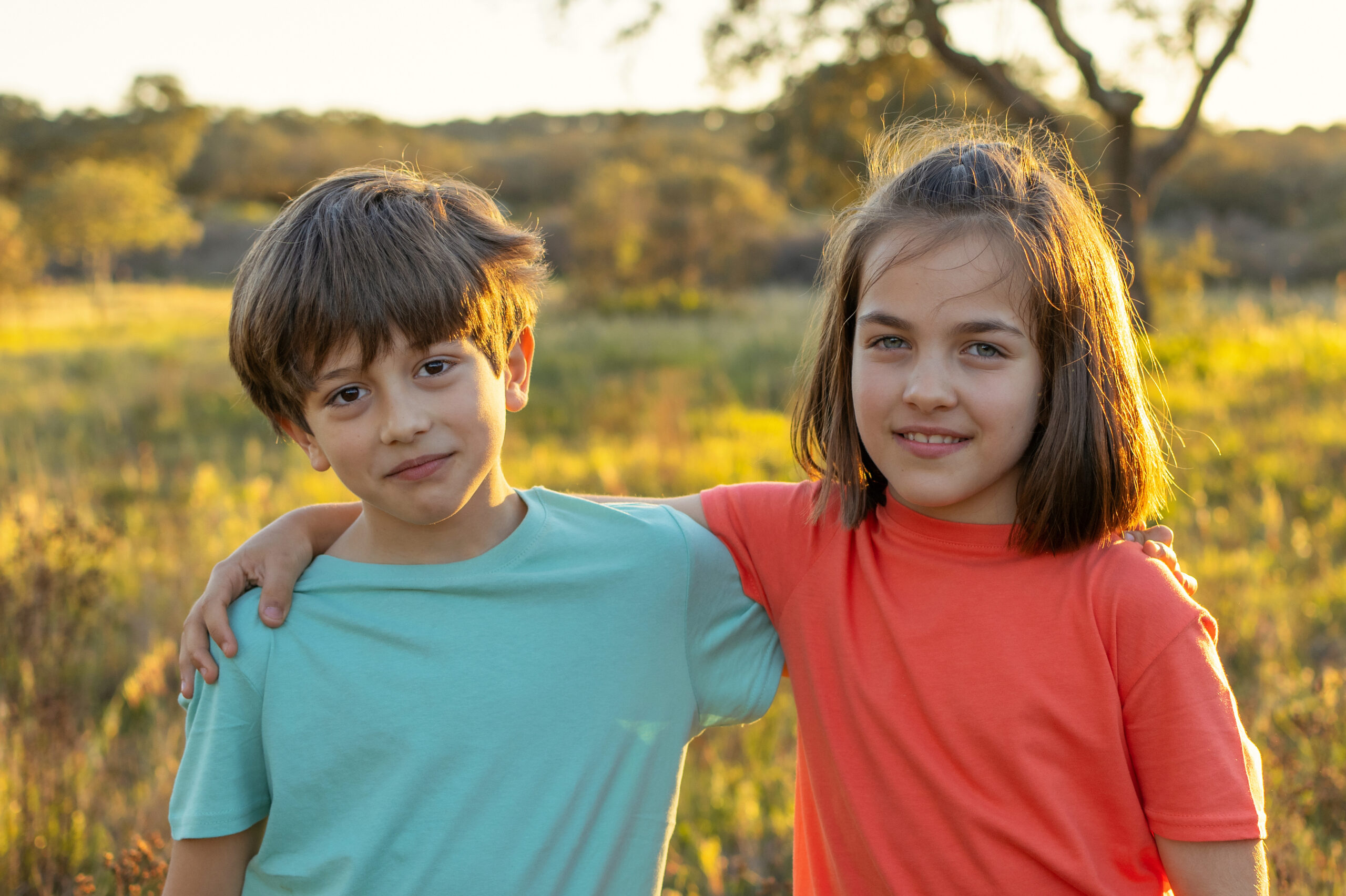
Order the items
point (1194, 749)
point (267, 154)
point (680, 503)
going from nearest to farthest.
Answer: point (1194, 749)
point (680, 503)
point (267, 154)

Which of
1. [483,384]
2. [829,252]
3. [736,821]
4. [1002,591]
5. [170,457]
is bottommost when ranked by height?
[736,821]

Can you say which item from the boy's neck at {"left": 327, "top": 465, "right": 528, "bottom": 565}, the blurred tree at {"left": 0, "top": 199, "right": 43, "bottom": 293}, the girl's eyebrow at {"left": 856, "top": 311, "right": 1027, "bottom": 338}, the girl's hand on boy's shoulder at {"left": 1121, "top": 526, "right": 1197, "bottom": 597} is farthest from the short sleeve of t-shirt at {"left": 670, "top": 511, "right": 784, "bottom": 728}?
the blurred tree at {"left": 0, "top": 199, "right": 43, "bottom": 293}

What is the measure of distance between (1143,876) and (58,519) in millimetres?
3730

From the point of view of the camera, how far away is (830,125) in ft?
44.4

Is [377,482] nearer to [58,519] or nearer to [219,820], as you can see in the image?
[219,820]

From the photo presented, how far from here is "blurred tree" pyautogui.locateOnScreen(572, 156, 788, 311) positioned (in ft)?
62.4

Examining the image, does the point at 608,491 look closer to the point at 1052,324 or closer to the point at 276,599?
the point at 276,599

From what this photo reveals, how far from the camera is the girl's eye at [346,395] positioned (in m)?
1.54

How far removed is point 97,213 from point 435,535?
106ft

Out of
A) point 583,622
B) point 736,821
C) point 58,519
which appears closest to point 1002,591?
point 583,622

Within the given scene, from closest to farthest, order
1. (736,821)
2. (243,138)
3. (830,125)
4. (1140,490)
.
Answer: (1140,490), (736,821), (830,125), (243,138)

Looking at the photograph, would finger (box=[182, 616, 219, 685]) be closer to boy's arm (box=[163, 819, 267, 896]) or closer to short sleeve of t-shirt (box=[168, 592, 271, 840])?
short sleeve of t-shirt (box=[168, 592, 271, 840])

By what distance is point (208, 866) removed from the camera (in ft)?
4.90

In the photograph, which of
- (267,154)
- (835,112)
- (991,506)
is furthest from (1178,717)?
(267,154)
